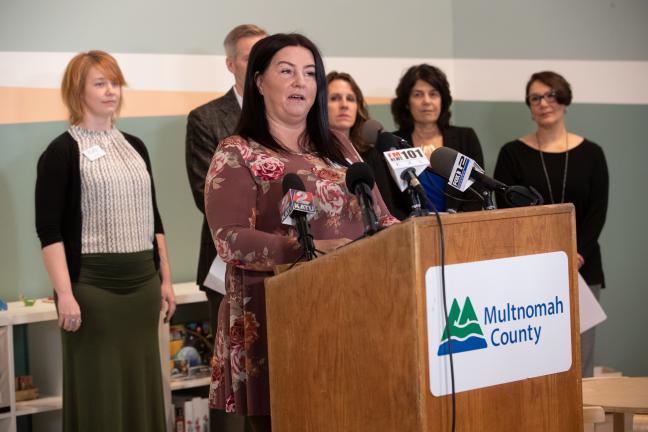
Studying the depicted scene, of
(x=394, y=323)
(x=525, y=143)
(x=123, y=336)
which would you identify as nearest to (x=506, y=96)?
(x=525, y=143)

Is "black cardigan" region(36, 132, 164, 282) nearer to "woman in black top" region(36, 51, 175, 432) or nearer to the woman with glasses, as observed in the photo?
"woman in black top" region(36, 51, 175, 432)

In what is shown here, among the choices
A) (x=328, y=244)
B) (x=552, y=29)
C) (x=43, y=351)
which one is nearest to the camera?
(x=328, y=244)

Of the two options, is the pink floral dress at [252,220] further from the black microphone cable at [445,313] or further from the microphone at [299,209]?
the black microphone cable at [445,313]

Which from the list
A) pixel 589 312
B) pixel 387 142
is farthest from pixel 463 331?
pixel 589 312

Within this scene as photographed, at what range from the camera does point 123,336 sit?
11.9 ft

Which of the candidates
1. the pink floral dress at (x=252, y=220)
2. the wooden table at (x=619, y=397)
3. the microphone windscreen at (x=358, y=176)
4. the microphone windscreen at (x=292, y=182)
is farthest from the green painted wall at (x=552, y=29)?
the microphone windscreen at (x=358, y=176)

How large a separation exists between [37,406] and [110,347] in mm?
735

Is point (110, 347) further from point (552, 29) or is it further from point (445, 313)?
point (552, 29)

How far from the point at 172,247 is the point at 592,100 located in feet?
8.53

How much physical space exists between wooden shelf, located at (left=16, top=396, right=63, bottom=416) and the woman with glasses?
2.51m

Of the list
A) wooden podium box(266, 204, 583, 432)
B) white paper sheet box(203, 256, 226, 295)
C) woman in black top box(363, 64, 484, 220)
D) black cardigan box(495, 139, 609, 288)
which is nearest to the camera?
wooden podium box(266, 204, 583, 432)

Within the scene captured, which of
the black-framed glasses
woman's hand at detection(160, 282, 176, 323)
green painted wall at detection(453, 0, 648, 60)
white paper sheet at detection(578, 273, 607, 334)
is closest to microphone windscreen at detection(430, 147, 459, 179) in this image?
woman's hand at detection(160, 282, 176, 323)

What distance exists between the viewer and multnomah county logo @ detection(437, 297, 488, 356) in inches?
66.6

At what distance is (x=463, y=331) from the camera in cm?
171
